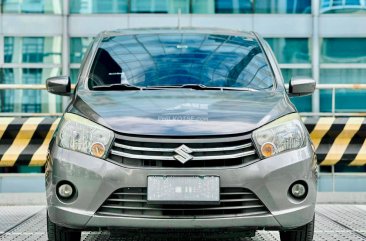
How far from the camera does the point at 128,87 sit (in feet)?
19.9

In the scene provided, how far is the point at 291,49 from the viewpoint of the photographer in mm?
25344

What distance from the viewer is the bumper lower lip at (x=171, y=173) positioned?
5.02 metres

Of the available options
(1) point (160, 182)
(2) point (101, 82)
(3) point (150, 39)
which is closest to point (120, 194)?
(1) point (160, 182)

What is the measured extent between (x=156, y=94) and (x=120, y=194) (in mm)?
999

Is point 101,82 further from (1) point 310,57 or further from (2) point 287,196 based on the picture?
(1) point 310,57

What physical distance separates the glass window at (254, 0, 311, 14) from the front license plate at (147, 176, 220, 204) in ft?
68.5

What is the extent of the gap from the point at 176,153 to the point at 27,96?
65.9 ft

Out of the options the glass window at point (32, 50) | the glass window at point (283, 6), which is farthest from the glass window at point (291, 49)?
the glass window at point (32, 50)

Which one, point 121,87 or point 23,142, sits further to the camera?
point 23,142

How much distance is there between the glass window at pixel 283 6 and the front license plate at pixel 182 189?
2087cm

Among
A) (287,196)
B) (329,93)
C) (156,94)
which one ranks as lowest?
(329,93)

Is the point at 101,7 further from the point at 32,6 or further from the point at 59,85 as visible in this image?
the point at 59,85

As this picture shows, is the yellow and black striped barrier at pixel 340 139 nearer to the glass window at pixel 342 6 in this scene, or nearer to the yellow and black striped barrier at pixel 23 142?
the yellow and black striped barrier at pixel 23 142

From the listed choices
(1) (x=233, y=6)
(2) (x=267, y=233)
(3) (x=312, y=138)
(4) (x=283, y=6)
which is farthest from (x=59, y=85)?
(4) (x=283, y=6)
